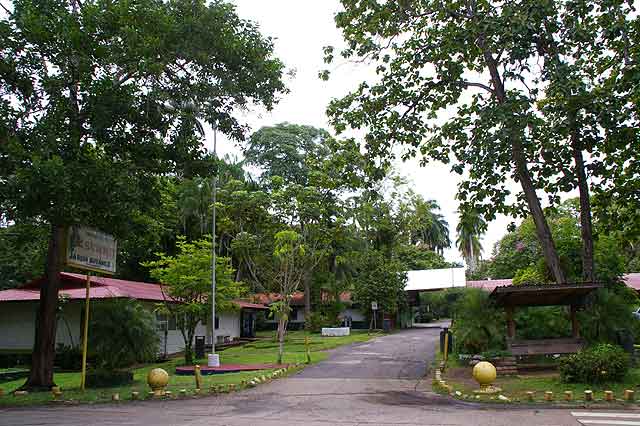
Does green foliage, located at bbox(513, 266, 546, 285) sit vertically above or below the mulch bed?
above

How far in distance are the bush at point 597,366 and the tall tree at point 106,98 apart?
11.1 meters

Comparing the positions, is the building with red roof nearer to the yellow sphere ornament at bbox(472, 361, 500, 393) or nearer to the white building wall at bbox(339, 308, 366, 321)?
the yellow sphere ornament at bbox(472, 361, 500, 393)

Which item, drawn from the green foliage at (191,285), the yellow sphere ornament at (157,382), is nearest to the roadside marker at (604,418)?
the yellow sphere ornament at (157,382)

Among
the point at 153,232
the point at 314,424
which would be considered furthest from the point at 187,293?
the point at 314,424

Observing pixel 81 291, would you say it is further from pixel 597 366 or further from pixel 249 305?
pixel 597 366

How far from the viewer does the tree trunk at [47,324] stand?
16.4 metres

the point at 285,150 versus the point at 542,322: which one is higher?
the point at 285,150

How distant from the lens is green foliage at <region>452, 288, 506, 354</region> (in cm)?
1922

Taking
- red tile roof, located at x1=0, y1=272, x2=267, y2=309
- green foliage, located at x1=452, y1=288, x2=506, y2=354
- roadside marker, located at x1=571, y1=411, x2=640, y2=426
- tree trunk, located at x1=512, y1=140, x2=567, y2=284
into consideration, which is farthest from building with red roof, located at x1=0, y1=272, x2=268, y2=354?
roadside marker, located at x1=571, y1=411, x2=640, y2=426

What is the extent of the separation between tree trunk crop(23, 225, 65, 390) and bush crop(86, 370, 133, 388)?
1.06 meters

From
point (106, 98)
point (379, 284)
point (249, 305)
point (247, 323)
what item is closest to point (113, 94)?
point (106, 98)

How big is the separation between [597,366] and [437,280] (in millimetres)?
39455

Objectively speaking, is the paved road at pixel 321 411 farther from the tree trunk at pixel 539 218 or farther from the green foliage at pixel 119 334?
the green foliage at pixel 119 334

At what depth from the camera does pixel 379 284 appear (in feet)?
149
